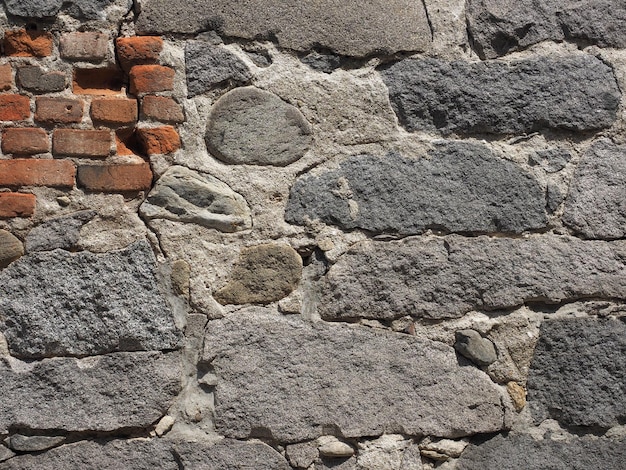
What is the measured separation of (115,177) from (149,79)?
26cm

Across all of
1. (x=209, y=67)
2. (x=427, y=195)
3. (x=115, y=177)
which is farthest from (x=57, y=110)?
(x=427, y=195)

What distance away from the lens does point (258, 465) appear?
1731mm

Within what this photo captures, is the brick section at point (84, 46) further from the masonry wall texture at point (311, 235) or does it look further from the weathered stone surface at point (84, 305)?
the weathered stone surface at point (84, 305)

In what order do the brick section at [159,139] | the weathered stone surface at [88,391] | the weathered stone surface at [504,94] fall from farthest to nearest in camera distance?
the weathered stone surface at [504,94] → the brick section at [159,139] → the weathered stone surface at [88,391]

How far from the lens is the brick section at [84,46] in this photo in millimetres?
1771

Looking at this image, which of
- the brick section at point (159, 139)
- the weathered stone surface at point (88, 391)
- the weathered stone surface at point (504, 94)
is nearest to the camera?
the weathered stone surface at point (88, 391)

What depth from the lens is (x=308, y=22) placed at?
1.86 metres

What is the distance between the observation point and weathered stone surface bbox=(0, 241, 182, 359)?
1.69 meters

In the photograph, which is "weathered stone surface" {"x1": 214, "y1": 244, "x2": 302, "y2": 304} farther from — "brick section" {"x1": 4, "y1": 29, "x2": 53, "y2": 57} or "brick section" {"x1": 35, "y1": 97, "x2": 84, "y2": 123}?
"brick section" {"x1": 4, "y1": 29, "x2": 53, "y2": 57}

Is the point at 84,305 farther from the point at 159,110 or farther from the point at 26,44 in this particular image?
the point at 26,44

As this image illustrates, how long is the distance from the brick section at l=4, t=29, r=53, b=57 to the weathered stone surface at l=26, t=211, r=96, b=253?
1.33 feet

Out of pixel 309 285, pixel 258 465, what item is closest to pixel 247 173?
pixel 309 285

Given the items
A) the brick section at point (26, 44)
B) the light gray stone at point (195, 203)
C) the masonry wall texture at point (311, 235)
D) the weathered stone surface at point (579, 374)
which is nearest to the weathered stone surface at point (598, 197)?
the masonry wall texture at point (311, 235)

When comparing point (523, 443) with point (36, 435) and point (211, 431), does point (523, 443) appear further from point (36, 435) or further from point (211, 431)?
point (36, 435)
